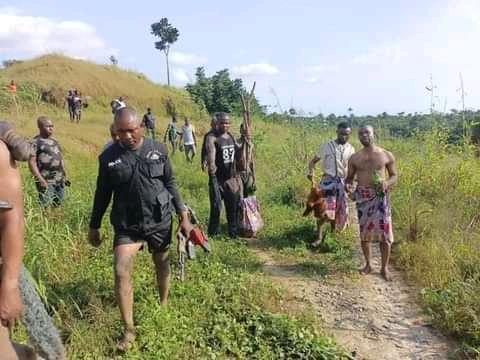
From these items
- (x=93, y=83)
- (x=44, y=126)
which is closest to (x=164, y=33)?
(x=93, y=83)

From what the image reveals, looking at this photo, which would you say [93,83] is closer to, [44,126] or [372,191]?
[44,126]

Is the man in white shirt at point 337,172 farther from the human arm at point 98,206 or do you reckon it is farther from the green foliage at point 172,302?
the human arm at point 98,206

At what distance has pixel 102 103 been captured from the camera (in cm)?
3097

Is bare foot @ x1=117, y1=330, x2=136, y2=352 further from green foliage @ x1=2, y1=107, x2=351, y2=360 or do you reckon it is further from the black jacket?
the black jacket

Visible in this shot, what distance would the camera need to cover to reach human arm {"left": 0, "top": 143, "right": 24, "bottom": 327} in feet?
6.72

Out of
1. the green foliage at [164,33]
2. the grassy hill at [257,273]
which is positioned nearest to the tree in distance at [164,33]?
the green foliage at [164,33]

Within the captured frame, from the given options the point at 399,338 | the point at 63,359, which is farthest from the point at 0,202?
the point at 399,338

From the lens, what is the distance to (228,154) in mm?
6578

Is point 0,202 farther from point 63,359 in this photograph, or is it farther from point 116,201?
point 116,201

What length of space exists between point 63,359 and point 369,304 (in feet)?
10.0

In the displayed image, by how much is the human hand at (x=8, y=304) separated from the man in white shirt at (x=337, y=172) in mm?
4864

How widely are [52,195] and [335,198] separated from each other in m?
3.63

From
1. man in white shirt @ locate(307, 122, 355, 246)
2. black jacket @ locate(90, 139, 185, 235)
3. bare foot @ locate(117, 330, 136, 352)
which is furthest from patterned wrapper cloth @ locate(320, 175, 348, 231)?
bare foot @ locate(117, 330, 136, 352)

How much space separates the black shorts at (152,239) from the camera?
375cm
